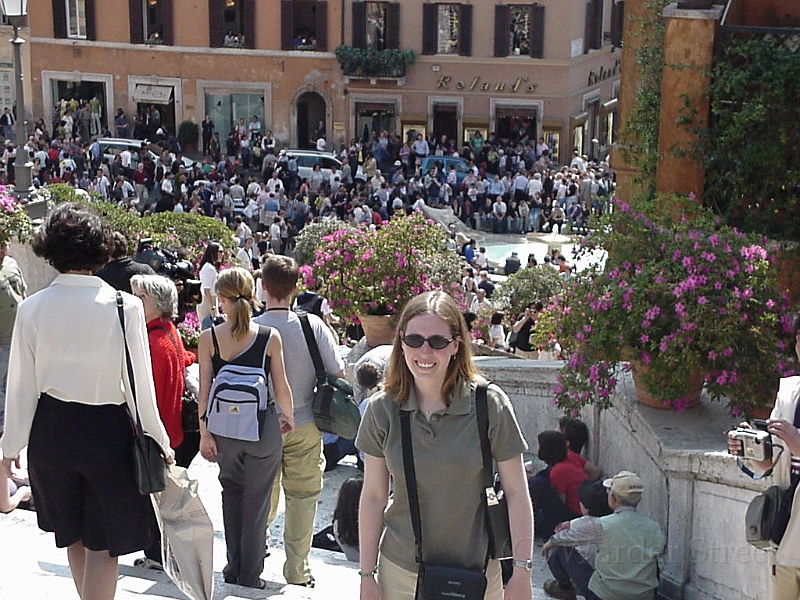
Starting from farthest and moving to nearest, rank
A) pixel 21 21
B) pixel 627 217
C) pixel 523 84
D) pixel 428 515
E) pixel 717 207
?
pixel 523 84
pixel 21 21
pixel 717 207
pixel 627 217
pixel 428 515

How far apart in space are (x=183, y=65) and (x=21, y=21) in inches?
936

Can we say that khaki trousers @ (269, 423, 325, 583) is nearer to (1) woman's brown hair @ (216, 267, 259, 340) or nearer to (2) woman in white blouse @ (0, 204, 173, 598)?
(1) woman's brown hair @ (216, 267, 259, 340)

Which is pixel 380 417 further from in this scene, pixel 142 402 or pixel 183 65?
pixel 183 65

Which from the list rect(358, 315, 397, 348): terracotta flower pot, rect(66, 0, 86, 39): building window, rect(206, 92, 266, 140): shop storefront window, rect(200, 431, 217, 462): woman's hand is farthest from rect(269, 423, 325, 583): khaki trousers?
rect(66, 0, 86, 39): building window

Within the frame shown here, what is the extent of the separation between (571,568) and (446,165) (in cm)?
2513

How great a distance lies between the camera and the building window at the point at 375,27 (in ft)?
119

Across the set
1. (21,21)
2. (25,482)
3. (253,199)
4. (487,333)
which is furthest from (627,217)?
(253,199)

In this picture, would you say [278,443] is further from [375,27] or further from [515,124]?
[375,27]

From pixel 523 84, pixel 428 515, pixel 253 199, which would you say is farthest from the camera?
pixel 523 84

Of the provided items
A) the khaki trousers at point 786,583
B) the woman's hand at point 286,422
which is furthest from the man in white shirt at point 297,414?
the khaki trousers at point 786,583

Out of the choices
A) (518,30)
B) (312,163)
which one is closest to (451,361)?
(312,163)

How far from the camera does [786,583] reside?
447 centimetres

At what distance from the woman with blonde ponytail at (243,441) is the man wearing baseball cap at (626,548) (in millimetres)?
1755

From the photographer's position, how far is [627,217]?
7449mm
